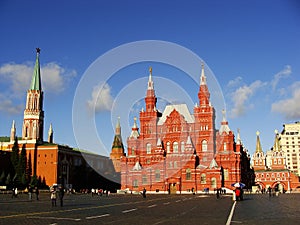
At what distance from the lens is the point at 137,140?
91812mm

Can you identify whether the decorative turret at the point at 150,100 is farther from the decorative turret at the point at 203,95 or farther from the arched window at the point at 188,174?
the arched window at the point at 188,174

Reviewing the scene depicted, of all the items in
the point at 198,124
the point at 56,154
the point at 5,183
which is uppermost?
the point at 198,124

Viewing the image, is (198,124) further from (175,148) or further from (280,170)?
(280,170)

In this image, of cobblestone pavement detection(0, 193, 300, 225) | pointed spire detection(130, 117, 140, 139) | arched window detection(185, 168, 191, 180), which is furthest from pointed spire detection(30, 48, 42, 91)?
cobblestone pavement detection(0, 193, 300, 225)

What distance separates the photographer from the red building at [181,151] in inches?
3231

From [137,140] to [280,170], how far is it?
68125mm

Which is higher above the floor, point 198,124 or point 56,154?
point 198,124

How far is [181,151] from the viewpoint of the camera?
86.4 m

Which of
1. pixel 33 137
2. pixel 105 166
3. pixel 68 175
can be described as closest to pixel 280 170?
pixel 105 166

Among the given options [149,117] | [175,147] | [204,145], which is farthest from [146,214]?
[149,117]

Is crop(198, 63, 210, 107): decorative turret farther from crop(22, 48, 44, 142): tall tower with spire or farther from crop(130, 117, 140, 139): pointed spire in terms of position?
crop(22, 48, 44, 142): tall tower with spire

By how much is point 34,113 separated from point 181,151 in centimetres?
4073

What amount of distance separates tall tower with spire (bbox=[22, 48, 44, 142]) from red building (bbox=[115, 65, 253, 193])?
25119 millimetres

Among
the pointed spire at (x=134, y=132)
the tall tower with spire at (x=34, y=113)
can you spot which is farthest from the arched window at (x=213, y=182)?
the tall tower with spire at (x=34, y=113)
